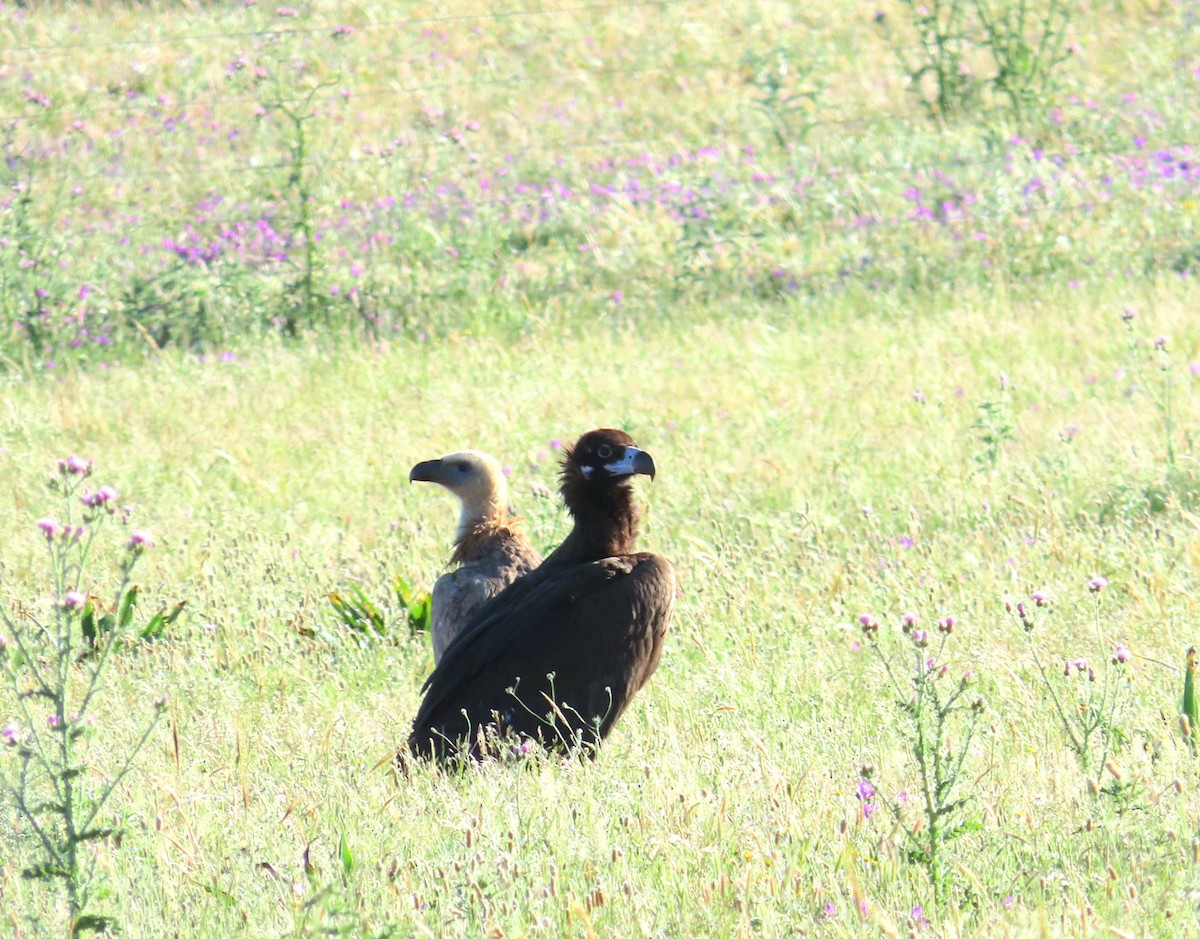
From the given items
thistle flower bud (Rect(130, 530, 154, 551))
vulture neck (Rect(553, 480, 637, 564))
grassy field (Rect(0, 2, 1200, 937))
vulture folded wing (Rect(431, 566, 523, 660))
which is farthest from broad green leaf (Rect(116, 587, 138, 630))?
thistle flower bud (Rect(130, 530, 154, 551))

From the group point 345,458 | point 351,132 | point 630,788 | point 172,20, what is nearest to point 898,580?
point 630,788

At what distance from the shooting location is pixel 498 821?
405cm

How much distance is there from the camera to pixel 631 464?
5.43m

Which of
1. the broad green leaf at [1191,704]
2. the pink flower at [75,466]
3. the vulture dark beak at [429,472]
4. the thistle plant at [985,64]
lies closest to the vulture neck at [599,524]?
the vulture dark beak at [429,472]

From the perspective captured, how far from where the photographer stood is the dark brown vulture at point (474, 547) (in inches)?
231

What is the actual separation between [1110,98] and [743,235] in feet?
22.1

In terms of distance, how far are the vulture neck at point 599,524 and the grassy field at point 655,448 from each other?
0.56 meters

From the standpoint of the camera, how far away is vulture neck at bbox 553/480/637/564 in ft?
17.6

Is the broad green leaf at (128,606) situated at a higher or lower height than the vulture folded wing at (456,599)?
lower

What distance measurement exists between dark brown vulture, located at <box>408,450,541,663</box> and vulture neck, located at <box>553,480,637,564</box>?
56cm

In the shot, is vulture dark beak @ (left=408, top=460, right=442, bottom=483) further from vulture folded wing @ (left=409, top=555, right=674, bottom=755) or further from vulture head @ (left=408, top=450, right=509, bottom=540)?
vulture folded wing @ (left=409, top=555, right=674, bottom=755)

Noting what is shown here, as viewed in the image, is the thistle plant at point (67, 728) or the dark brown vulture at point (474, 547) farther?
→ the dark brown vulture at point (474, 547)

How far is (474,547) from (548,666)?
4.84ft

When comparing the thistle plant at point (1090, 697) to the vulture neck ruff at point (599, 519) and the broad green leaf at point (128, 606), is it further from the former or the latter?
the broad green leaf at point (128, 606)
